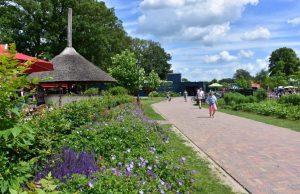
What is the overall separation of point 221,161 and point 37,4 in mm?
36974

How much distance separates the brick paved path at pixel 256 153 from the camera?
757cm

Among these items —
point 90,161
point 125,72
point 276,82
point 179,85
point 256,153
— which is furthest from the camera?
point 179,85

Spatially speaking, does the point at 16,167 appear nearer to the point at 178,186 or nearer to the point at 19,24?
the point at 178,186

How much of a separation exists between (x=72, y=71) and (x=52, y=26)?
20.9 m

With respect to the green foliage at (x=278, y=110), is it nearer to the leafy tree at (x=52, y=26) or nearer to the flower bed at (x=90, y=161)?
the flower bed at (x=90, y=161)

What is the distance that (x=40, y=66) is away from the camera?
30.9ft

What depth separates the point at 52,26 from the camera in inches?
1725

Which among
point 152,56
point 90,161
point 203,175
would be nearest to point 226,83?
point 152,56

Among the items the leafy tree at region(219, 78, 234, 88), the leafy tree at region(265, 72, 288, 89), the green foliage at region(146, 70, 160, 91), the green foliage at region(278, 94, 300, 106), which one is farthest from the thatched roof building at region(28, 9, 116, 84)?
the green foliage at region(146, 70, 160, 91)

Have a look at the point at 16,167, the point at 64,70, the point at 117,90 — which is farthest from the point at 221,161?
the point at 117,90

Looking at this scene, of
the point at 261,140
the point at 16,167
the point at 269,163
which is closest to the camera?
the point at 16,167

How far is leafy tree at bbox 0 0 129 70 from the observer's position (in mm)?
42938

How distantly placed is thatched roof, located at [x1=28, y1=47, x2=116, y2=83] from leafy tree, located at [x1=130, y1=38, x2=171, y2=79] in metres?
80.6

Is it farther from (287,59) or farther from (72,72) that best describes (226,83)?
(72,72)
